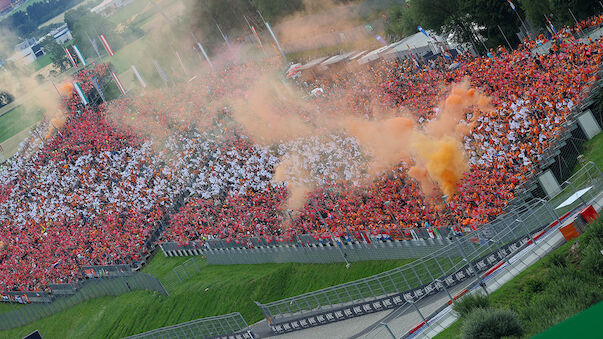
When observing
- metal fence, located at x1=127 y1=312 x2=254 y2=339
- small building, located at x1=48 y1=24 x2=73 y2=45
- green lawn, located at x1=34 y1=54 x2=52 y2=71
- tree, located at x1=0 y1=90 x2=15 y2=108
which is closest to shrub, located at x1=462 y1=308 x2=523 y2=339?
metal fence, located at x1=127 y1=312 x2=254 y2=339

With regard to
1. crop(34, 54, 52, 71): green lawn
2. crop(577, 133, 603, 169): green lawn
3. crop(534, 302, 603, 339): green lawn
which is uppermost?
crop(34, 54, 52, 71): green lawn

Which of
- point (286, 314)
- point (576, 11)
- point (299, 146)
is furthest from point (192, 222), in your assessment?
point (576, 11)

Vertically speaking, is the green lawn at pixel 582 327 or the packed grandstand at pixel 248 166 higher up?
the packed grandstand at pixel 248 166

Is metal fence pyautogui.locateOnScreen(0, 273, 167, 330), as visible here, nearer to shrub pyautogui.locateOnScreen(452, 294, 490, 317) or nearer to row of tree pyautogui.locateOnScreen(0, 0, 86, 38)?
shrub pyautogui.locateOnScreen(452, 294, 490, 317)

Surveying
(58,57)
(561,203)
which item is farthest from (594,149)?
(58,57)

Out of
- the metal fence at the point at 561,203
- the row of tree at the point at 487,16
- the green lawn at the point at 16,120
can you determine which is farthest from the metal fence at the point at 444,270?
the green lawn at the point at 16,120

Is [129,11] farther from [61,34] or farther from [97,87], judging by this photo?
[97,87]

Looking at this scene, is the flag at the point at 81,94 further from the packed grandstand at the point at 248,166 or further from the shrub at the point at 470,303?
the shrub at the point at 470,303
